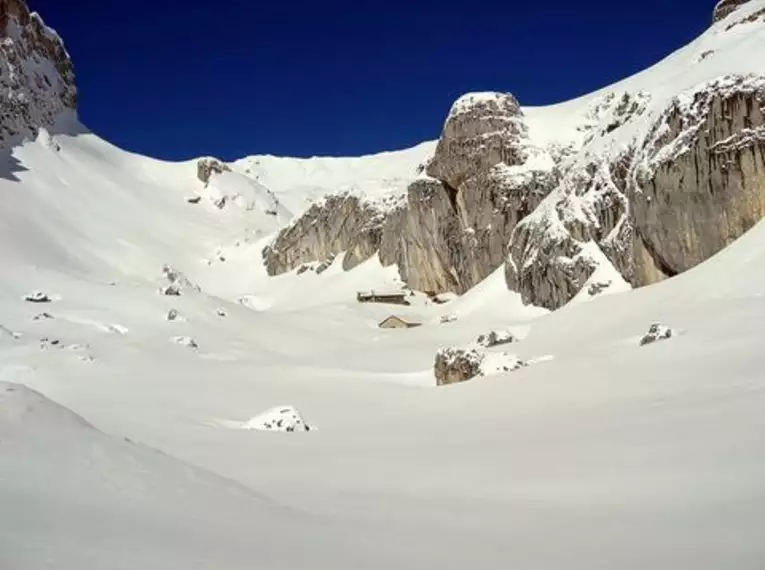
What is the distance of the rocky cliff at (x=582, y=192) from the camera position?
117ft

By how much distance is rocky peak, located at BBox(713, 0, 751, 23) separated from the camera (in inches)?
2574

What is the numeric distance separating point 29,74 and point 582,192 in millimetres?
79826

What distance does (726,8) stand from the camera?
221 feet

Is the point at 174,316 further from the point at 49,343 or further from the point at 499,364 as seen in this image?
the point at 499,364

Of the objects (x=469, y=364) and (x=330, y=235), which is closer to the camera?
(x=469, y=364)

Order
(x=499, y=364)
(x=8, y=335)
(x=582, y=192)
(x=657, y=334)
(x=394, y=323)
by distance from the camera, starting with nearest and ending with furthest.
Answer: (x=657, y=334) → (x=499, y=364) → (x=8, y=335) → (x=582, y=192) → (x=394, y=323)

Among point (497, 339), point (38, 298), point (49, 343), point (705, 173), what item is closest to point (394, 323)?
point (497, 339)

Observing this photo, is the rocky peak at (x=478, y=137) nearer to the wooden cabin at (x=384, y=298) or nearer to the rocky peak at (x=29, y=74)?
the wooden cabin at (x=384, y=298)

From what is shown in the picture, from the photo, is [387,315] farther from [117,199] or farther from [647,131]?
[117,199]

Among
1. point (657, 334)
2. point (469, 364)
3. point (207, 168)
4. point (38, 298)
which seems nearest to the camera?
point (657, 334)

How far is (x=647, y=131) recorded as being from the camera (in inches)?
1582

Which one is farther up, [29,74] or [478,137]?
[29,74]

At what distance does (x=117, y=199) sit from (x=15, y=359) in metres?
70.7

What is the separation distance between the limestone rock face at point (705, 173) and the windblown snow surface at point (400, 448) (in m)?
7.20
